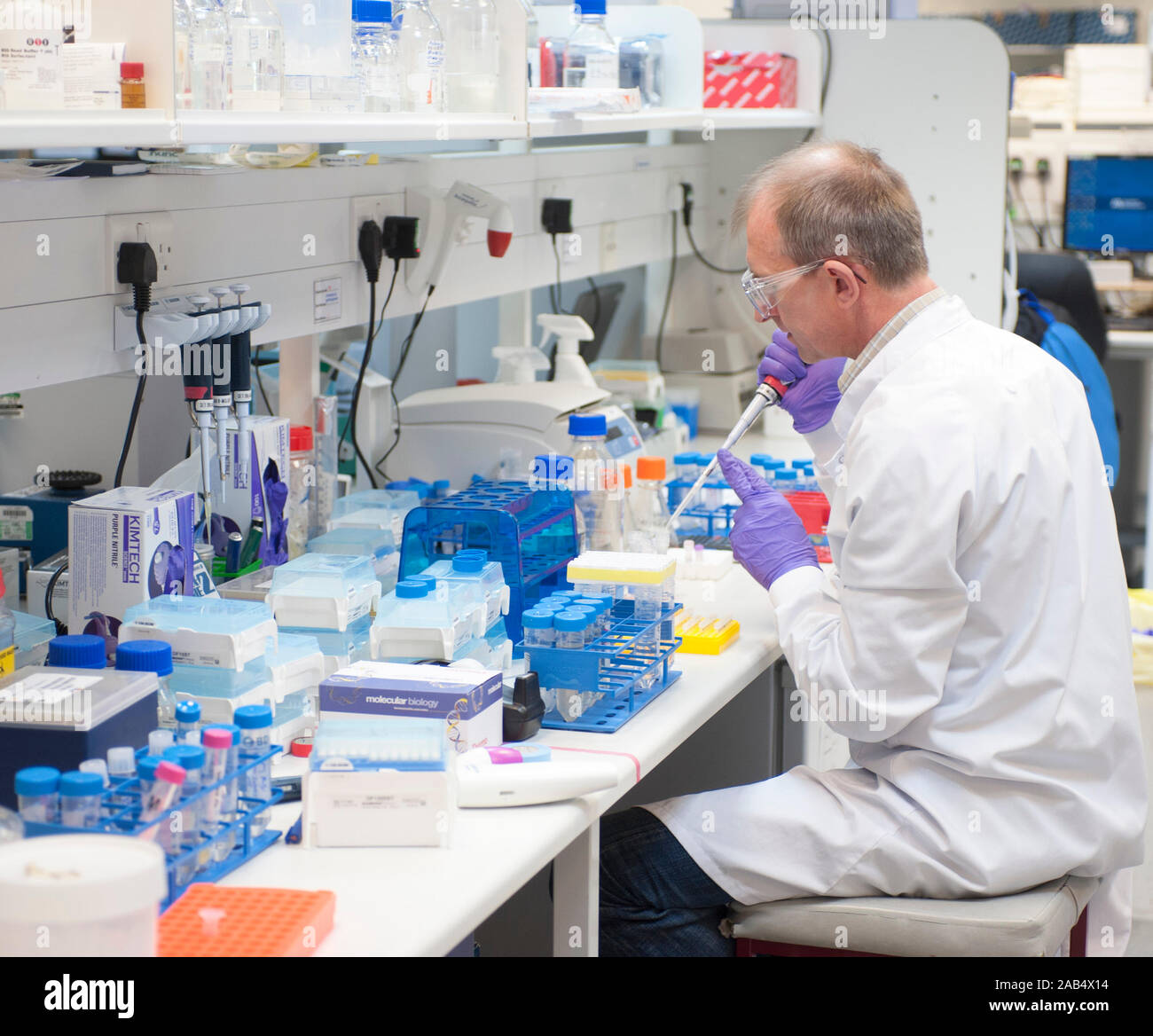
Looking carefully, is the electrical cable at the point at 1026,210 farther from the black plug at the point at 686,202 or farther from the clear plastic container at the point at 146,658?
the clear plastic container at the point at 146,658

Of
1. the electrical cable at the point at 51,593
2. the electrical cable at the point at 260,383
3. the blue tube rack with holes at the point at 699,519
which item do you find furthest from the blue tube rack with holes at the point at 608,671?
the electrical cable at the point at 260,383

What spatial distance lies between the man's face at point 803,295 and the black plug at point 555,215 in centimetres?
119

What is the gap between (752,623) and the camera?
2047 millimetres

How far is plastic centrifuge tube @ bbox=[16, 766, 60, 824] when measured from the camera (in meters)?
1.14

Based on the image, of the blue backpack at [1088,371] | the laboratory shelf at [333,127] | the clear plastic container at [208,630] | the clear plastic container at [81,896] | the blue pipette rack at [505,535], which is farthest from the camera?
Result: the blue backpack at [1088,371]

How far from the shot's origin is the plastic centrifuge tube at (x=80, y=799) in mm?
1140

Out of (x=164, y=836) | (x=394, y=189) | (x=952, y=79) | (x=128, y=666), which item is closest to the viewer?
(x=164, y=836)

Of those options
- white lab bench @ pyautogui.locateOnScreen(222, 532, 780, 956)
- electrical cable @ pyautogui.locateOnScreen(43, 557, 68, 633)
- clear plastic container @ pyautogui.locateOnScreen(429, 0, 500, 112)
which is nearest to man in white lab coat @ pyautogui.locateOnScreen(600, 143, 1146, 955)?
white lab bench @ pyautogui.locateOnScreen(222, 532, 780, 956)

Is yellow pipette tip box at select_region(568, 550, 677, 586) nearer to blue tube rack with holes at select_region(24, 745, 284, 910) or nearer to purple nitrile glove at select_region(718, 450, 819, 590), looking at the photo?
purple nitrile glove at select_region(718, 450, 819, 590)

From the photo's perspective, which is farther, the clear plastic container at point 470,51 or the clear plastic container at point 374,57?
the clear plastic container at point 470,51

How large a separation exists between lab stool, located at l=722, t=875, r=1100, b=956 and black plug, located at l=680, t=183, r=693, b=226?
2222mm
